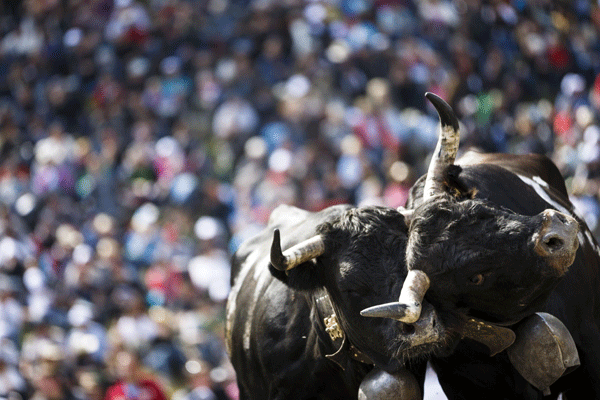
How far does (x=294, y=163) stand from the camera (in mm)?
9211

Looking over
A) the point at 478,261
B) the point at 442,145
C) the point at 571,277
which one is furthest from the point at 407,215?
the point at 571,277

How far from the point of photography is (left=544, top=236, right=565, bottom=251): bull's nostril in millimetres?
2820

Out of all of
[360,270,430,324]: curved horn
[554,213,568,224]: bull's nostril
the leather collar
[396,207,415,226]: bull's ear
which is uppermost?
[554,213,568,224]: bull's nostril

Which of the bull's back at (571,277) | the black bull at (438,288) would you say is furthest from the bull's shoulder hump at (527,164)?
the bull's back at (571,277)

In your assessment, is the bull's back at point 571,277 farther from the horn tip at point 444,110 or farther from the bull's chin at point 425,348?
the bull's chin at point 425,348

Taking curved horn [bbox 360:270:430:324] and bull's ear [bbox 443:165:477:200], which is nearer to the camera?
curved horn [bbox 360:270:430:324]

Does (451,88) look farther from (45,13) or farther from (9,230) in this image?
(45,13)

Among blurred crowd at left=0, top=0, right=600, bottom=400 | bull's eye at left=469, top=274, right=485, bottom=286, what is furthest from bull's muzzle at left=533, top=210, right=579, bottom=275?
blurred crowd at left=0, top=0, right=600, bottom=400

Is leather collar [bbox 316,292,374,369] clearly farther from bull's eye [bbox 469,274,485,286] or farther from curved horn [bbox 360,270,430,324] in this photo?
bull's eye [bbox 469,274,485,286]

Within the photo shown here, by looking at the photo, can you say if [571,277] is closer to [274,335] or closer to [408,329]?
[408,329]

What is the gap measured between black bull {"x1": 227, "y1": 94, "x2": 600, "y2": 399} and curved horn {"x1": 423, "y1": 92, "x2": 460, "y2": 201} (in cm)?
2

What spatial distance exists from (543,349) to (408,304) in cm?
65

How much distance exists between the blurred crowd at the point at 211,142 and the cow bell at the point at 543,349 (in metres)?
4.06

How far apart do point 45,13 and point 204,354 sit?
8.77 m
